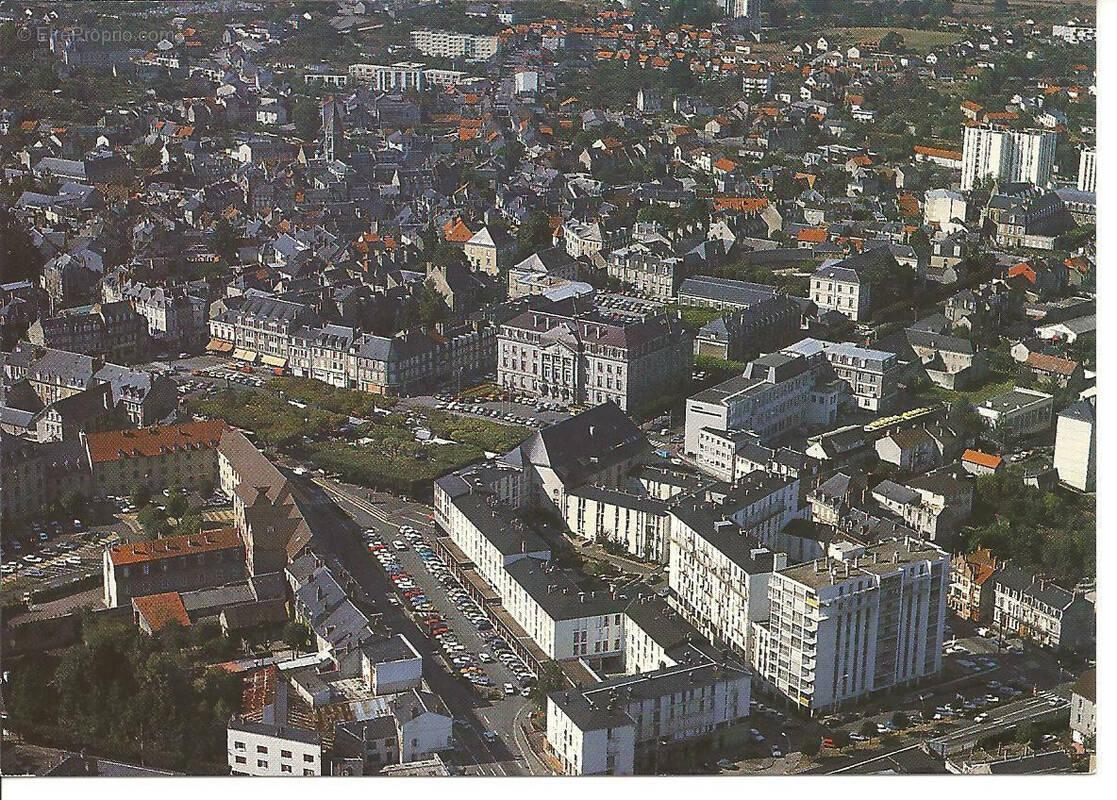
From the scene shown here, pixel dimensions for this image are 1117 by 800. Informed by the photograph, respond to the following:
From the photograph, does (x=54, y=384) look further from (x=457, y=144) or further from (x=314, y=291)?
(x=457, y=144)

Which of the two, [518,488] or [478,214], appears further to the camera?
[478,214]

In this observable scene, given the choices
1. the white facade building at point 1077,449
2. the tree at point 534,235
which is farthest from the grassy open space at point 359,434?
the tree at point 534,235

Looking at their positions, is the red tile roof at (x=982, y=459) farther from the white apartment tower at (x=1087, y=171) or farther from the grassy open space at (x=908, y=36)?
the grassy open space at (x=908, y=36)

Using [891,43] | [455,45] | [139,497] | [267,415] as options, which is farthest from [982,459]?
[455,45]

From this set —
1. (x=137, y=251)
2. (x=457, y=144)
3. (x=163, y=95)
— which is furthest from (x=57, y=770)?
(x=163, y=95)

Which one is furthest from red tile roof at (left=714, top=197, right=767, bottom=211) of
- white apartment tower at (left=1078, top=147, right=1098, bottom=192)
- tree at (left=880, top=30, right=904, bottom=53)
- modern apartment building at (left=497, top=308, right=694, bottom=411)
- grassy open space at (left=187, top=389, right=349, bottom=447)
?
tree at (left=880, top=30, right=904, bottom=53)

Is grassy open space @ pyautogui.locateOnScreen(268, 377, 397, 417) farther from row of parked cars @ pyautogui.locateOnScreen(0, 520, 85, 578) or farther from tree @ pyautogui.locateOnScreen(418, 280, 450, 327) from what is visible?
row of parked cars @ pyautogui.locateOnScreen(0, 520, 85, 578)
